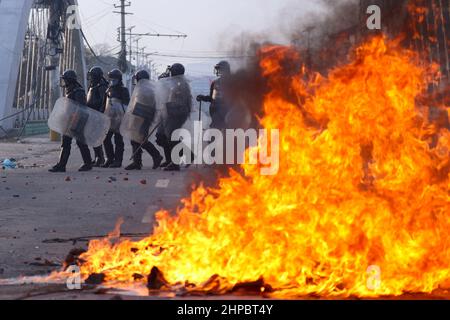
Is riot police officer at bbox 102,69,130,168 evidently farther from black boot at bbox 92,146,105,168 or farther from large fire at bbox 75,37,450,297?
large fire at bbox 75,37,450,297

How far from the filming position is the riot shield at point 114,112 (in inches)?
723

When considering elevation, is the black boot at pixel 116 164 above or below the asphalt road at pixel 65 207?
above

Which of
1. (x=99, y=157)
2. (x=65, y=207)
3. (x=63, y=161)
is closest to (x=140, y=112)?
(x=99, y=157)

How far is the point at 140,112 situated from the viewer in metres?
18.0

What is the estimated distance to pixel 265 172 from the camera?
6.62 m

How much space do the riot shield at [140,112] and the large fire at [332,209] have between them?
428 inches

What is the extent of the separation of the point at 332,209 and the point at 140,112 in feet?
39.7

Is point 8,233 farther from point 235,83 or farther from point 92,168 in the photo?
point 92,168

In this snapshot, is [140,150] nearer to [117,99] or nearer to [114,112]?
[114,112]

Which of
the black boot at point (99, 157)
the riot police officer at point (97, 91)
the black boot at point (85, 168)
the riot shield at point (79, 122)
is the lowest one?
the black boot at point (85, 168)

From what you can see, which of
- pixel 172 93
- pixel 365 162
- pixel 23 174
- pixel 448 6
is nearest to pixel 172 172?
pixel 172 93

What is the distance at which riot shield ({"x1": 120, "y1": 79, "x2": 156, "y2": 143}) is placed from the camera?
17.9 m

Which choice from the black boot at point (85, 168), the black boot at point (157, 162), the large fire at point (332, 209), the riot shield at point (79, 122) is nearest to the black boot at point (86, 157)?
the black boot at point (85, 168)

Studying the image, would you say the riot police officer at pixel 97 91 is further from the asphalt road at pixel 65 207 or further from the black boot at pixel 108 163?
the asphalt road at pixel 65 207
